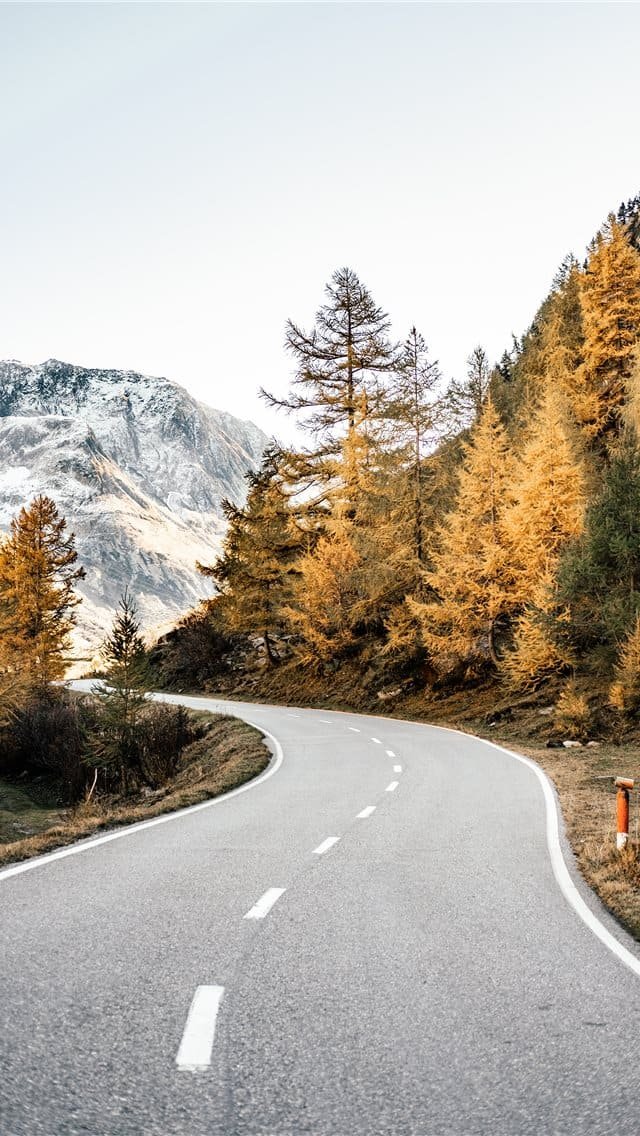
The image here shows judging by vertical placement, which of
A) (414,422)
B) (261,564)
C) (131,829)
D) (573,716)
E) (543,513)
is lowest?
(131,829)

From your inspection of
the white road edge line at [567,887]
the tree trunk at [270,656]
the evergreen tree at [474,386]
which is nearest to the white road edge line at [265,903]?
the white road edge line at [567,887]

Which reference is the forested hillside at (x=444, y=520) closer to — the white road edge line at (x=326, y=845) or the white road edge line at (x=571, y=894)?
the white road edge line at (x=571, y=894)

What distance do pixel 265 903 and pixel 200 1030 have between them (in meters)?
2.68

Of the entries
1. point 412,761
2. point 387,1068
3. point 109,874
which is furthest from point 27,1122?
point 412,761

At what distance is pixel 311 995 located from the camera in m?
4.52

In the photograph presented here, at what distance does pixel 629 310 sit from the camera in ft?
108

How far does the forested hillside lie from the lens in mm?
23594

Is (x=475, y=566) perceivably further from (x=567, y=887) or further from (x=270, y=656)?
(x=567, y=887)

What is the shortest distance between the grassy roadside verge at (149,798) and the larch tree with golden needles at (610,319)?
20389mm

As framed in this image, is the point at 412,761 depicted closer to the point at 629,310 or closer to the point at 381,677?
the point at 381,677

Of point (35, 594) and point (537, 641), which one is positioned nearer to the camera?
point (537, 641)

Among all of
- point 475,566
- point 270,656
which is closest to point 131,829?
point 475,566

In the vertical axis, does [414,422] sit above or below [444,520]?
above

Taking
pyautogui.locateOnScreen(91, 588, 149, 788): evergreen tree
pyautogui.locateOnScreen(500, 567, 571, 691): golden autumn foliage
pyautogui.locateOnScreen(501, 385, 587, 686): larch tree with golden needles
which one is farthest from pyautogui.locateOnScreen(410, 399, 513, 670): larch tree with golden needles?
pyautogui.locateOnScreen(91, 588, 149, 788): evergreen tree
